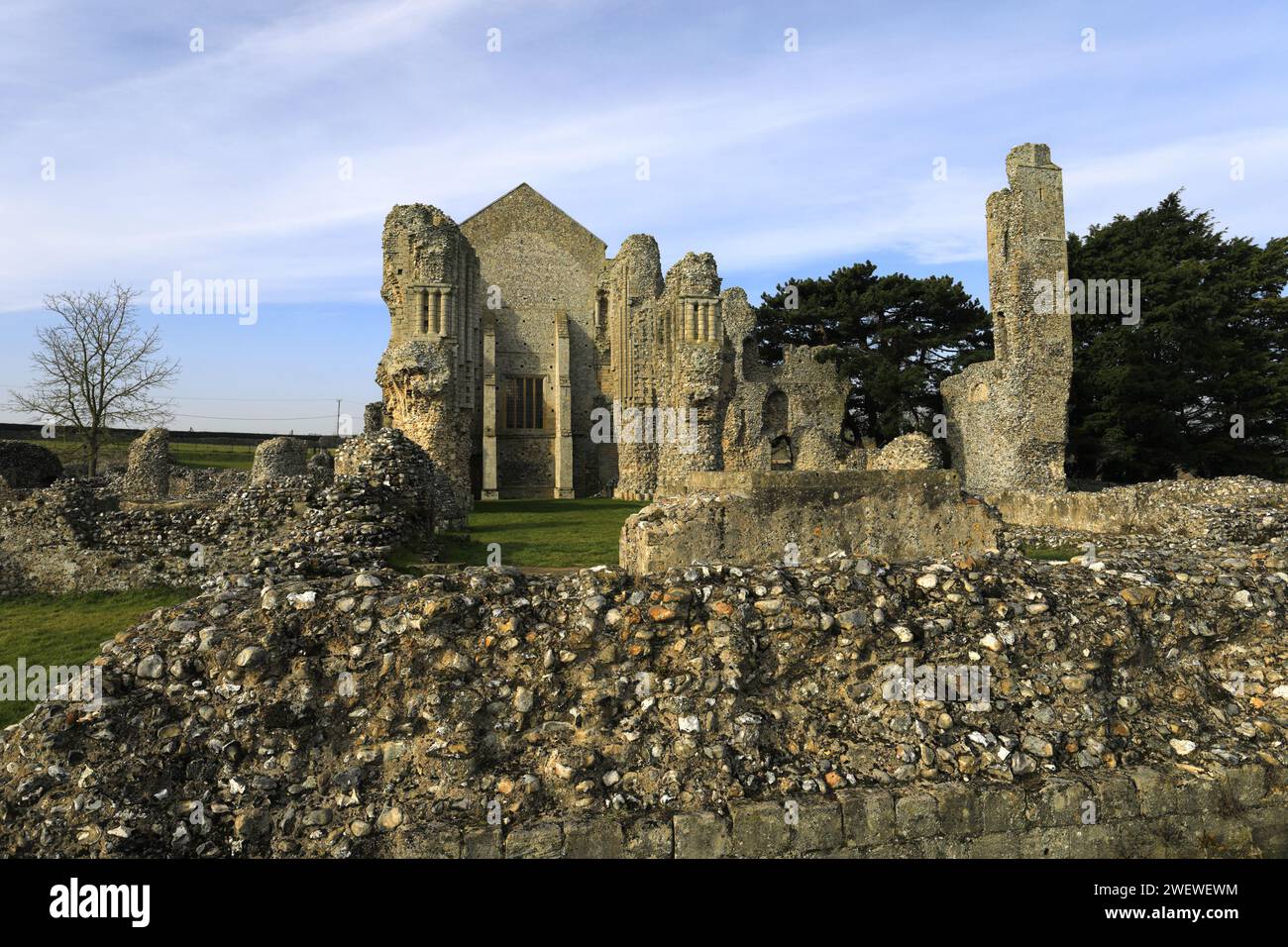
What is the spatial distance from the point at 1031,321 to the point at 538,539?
2011 cm

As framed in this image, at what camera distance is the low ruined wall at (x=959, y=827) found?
3215 mm

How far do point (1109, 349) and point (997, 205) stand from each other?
30.2ft

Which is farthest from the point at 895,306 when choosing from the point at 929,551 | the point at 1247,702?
the point at 1247,702

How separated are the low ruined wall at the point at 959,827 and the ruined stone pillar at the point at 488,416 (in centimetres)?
2928

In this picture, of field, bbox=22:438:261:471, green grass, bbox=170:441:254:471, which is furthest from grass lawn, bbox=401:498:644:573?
green grass, bbox=170:441:254:471

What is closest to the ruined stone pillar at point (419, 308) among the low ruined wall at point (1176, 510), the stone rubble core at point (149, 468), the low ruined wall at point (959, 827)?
the stone rubble core at point (149, 468)

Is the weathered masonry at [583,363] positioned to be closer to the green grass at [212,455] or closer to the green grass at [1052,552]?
the green grass at [1052,552]

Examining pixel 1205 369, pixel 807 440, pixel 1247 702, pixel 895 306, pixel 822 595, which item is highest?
pixel 895 306

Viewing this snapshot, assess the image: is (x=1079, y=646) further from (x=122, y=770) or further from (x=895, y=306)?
(x=895, y=306)

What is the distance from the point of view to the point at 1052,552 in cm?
1251

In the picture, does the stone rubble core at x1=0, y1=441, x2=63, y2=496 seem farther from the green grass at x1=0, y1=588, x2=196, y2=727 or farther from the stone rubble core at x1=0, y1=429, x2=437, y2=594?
the green grass at x1=0, y1=588, x2=196, y2=727

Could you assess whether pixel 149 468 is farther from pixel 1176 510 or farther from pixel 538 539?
Result: pixel 1176 510

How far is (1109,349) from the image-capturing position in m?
30.2

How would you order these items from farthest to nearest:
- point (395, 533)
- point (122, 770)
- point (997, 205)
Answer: point (997, 205) < point (395, 533) < point (122, 770)
